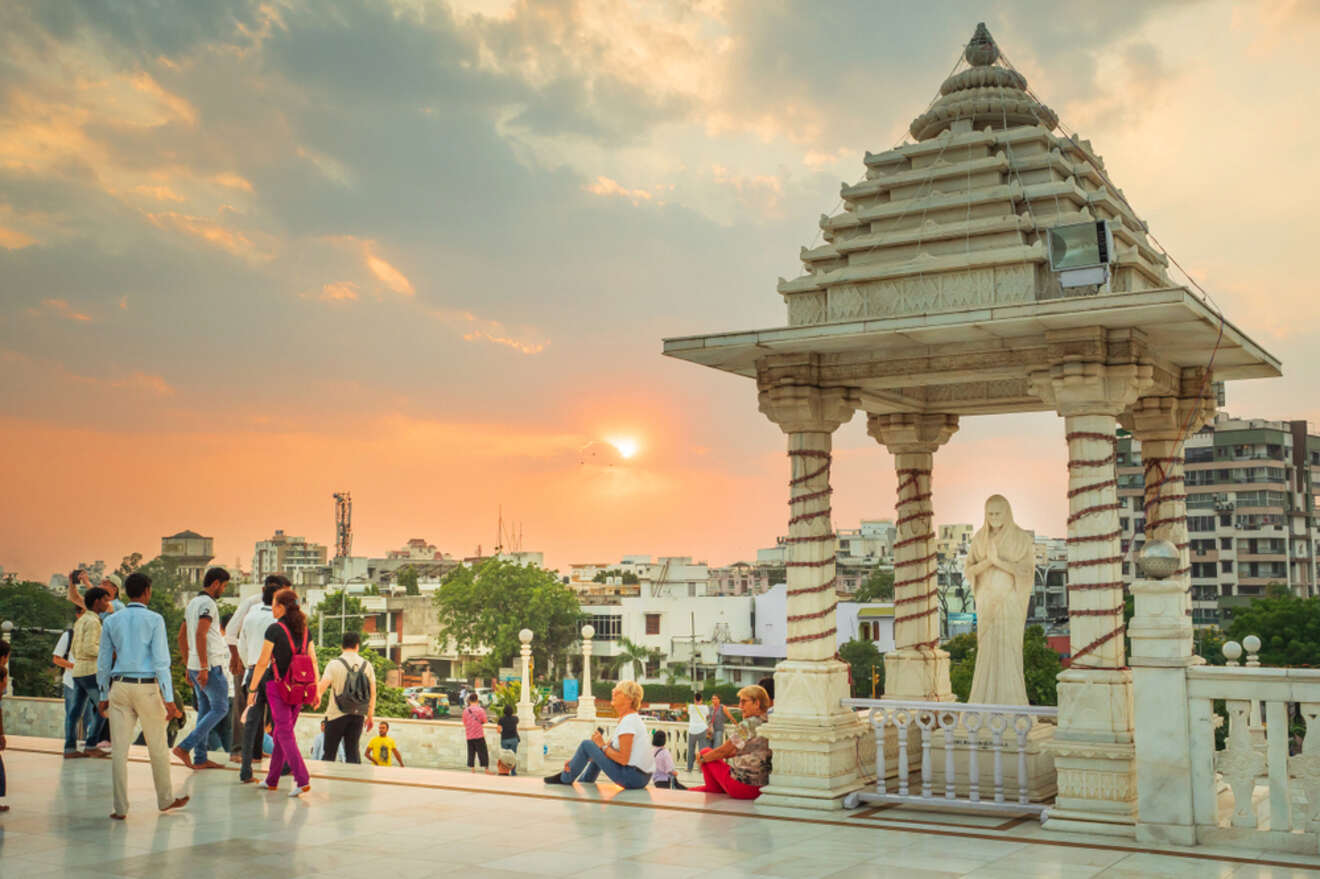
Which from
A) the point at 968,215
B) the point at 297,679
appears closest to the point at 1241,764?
the point at 968,215

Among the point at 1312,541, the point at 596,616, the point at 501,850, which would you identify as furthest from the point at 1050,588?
the point at 501,850

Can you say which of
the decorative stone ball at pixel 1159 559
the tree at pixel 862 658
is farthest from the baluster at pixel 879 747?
the tree at pixel 862 658

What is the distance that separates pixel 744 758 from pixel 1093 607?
3.29 meters

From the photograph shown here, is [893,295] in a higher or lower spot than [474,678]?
higher

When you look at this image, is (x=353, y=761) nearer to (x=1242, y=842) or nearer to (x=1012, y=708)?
(x=1012, y=708)

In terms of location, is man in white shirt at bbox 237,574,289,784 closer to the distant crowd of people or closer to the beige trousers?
the distant crowd of people

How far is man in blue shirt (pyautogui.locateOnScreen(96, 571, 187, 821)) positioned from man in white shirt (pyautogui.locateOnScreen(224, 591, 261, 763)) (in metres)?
1.77

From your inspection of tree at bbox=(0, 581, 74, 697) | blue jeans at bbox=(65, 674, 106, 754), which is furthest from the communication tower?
blue jeans at bbox=(65, 674, 106, 754)

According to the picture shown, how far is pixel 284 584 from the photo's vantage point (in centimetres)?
1038

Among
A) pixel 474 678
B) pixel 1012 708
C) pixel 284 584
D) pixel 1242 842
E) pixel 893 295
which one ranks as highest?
pixel 893 295

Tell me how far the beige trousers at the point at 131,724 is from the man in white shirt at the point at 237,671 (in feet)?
5.84

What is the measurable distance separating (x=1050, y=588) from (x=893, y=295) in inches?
2825

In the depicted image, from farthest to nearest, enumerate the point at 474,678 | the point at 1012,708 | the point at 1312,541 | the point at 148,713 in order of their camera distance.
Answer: the point at 474,678 → the point at 1312,541 → the point at 1012,708 → the point at 148,713

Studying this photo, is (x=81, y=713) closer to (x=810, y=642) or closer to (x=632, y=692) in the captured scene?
(x=632, y=692)
